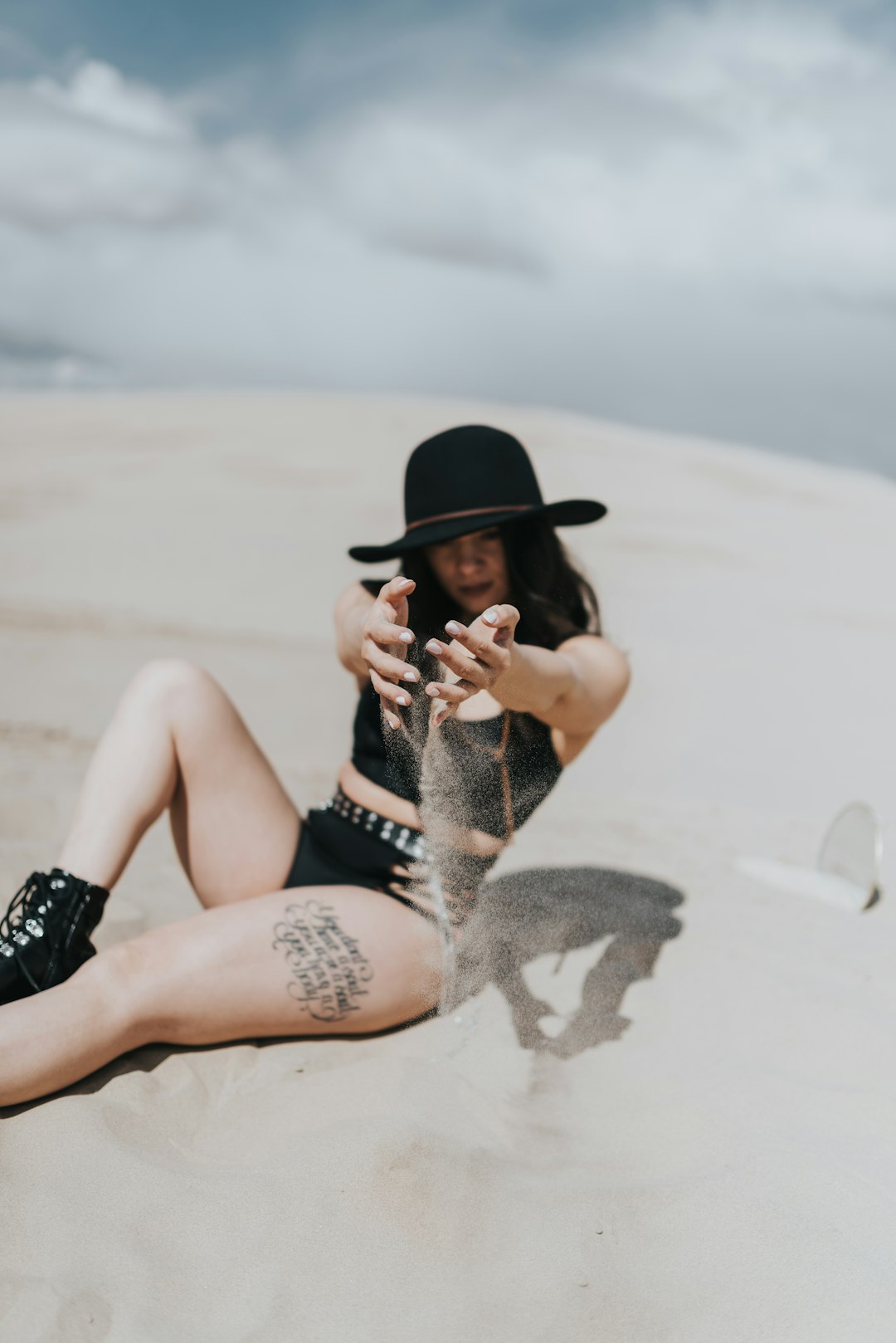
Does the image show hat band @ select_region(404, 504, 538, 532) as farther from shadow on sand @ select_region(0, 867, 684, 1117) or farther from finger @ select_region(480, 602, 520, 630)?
shadow on sand @ select_region(0, 867, 684, 1117)

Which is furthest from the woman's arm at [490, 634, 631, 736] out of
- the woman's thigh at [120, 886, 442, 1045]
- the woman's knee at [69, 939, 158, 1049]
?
the woman's knee at [69, 939, 158, 1049]

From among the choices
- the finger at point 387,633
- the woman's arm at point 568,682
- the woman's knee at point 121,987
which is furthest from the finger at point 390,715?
the woman's knee at point 121,987

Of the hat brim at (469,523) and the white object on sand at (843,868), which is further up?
the hat brim at (469,523)

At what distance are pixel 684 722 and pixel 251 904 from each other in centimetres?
408

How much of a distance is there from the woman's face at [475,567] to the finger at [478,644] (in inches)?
26.2

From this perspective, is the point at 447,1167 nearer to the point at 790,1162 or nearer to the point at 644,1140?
the point at 644,1140

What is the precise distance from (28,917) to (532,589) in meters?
1.40

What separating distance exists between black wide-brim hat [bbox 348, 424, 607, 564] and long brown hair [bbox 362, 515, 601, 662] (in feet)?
0.25

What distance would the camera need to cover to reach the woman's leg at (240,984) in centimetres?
205

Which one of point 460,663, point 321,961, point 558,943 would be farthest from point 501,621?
point 558,943

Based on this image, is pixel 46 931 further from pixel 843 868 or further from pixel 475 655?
pixel 843 868

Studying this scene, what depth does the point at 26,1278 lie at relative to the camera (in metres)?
1.66

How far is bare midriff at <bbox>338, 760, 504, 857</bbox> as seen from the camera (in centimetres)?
248

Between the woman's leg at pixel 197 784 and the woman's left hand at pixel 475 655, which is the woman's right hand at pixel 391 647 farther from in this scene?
the woman's leg at pixel 197 784
